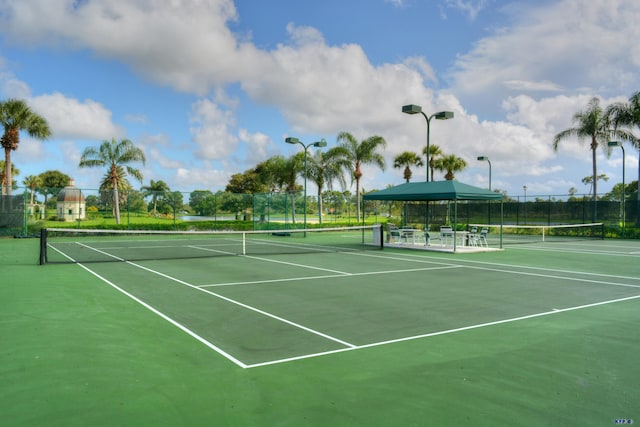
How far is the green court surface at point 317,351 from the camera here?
4.30m

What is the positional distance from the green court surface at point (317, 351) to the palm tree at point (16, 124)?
2678cm

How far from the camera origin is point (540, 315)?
8273mm

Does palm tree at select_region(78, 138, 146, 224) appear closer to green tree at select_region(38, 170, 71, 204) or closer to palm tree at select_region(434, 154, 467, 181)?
palm tree at select_region(434, 154, 467, 181)

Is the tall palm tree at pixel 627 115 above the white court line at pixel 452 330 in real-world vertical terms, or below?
above

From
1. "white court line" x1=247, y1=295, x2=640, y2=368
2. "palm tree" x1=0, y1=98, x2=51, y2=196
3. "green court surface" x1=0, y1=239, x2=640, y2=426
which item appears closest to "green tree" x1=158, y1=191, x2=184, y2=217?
"palm tree" x1=0, y1=98, x2=51, y2=196

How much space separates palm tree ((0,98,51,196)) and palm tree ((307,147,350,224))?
20322mm

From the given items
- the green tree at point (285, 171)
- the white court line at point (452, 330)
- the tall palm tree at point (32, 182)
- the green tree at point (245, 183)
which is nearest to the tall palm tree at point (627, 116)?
the green tree at point (285, 171)

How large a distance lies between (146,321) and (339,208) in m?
34.8

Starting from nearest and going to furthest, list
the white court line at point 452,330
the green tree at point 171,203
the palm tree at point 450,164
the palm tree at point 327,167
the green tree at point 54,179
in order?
1. the white court line at point 452,330
2. the green tree at point 171,203
3. the palm tree at point 327,167
4. the palm tree at point 450,164
5. the green tree at point 54,179

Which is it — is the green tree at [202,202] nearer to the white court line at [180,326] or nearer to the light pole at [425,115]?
the light pole at [425,115]

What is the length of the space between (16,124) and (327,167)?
933 inches

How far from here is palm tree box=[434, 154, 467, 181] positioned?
177ft

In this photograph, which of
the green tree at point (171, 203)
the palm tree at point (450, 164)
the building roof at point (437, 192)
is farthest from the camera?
the palm tree at point (450, 164)

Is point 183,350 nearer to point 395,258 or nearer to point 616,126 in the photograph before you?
point 395,258
